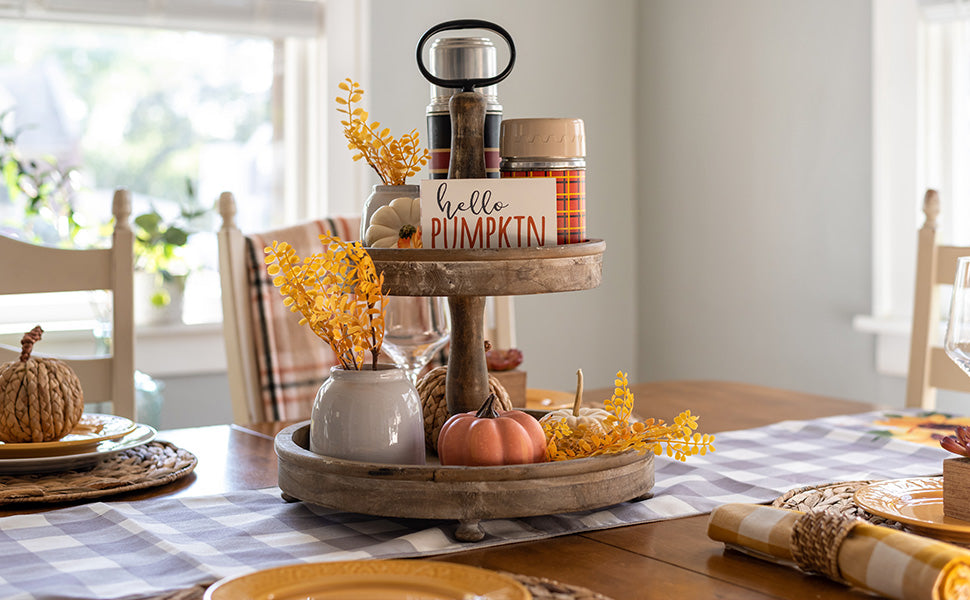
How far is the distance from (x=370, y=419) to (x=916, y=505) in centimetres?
49

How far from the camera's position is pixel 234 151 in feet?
9.52

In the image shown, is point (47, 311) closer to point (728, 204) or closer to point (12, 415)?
point (12, 415)

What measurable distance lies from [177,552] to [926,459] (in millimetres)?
843

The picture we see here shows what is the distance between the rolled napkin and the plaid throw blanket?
3.61 feet

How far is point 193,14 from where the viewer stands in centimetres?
268

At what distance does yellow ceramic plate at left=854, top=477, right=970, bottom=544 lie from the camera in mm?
825

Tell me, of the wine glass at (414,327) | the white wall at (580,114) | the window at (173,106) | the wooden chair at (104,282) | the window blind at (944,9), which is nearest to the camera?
the wine glass at (414,327)

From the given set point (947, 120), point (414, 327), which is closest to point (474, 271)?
point (414, 327)

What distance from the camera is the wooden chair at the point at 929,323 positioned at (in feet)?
5.63

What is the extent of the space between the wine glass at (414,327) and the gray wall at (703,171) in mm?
1753

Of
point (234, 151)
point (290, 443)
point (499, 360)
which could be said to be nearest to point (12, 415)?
point (290, 443)

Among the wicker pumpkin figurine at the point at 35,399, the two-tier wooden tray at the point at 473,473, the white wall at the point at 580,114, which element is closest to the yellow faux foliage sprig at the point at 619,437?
the two-tier wooden tray at the point at 473,473

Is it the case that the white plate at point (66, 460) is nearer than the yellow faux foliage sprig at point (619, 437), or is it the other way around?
the yellow faux foliage sprig at point (619, 437)

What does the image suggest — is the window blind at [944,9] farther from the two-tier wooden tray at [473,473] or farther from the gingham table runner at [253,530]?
the two-tier wooden tray at [473,473]
